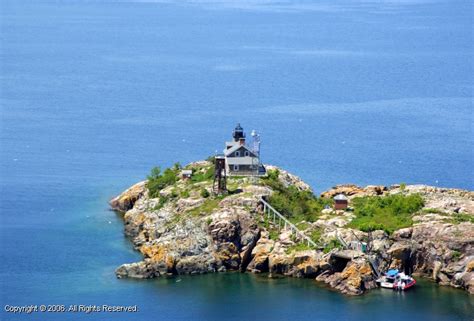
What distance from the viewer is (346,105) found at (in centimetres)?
15875

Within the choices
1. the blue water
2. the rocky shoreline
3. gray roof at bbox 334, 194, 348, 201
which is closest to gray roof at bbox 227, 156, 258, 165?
the rocky shoreline

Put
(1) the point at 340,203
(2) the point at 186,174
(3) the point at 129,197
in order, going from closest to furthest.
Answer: (1) the point at 340,203, (2) the point at 186,174, (3) the point at 129,197

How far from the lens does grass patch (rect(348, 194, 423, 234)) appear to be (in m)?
88.2

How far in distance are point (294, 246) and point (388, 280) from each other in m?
7.30

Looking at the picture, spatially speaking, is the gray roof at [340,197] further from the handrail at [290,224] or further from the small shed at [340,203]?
the handrail at [290,224]

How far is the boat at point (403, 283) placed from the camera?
84.4 meters

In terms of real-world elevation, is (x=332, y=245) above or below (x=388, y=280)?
above

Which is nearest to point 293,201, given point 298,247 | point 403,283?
point 298,247

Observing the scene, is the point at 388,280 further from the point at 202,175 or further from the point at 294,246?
the point at 202,175

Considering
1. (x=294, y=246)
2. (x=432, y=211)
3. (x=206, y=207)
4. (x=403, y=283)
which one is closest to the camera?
(x=403, y=283)

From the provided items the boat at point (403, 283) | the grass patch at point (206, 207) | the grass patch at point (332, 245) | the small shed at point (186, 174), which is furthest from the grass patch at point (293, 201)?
the boat at point (403, 283)

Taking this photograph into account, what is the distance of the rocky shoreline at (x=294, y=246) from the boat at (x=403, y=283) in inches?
61.5

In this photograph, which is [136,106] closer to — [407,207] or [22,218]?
[22,218]

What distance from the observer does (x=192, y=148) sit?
132 metres
